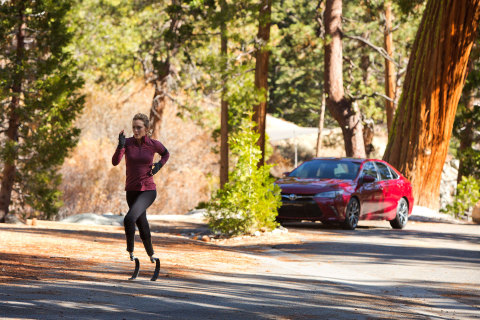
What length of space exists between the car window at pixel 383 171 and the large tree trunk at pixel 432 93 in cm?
560

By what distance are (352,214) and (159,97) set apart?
20552 mm

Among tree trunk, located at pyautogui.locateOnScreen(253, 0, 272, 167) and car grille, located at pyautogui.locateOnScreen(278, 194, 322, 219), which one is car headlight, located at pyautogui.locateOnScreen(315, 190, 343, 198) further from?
tree trunk, located at pyautogui.locateOnScreen(253, 0, 272, 167)

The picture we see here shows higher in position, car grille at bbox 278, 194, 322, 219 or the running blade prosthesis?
car grille at bbox 278, 194, 322, 219

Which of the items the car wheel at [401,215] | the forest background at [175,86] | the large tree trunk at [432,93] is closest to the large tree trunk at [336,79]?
the forest background at [175,86]

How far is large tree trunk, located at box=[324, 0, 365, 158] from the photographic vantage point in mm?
29734

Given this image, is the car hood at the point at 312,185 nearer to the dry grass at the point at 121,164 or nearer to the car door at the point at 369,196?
the car door at the point at 369,196

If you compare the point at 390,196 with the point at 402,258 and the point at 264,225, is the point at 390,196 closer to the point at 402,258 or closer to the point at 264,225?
the point at 264,225

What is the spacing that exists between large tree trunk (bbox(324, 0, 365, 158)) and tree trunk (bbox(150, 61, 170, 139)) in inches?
355

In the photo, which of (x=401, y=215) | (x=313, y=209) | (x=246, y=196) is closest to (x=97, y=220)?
(x=313, y=209)

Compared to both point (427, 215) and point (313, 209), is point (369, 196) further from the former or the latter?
point (427, 215)

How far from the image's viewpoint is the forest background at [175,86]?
93.7ft

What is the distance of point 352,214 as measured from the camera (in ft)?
60.4

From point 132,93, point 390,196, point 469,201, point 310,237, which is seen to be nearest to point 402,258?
point 310,237

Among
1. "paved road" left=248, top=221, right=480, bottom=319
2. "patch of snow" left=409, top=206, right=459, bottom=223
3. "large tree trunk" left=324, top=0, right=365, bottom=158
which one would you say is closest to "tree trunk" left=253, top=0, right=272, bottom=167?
"large tree trunk" left=324, top=0, right=365, bottom=158
